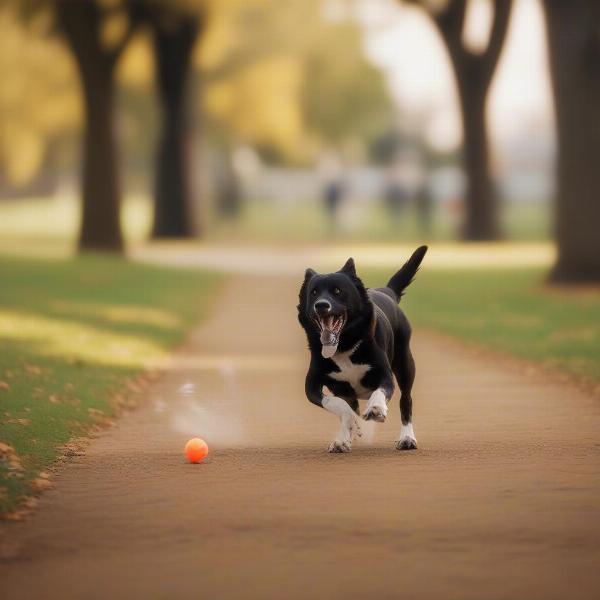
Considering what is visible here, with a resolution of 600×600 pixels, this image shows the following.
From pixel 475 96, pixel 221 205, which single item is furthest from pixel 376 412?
pixel 221 205

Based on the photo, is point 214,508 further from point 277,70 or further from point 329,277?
point 277,70

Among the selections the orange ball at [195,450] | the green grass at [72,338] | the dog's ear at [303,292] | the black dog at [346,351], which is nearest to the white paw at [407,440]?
the black dog at [346,351]

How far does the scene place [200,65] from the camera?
60.1 meters

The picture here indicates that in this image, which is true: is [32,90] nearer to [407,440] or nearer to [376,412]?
[407,440]

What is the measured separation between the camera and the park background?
17703mm

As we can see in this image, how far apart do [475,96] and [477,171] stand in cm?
249

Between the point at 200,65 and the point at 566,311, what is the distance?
3867cm

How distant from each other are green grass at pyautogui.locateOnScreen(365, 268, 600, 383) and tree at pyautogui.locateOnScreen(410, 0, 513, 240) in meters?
13.0

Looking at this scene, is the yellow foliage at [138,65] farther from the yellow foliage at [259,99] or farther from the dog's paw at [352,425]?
the dog's paw at [352,425]

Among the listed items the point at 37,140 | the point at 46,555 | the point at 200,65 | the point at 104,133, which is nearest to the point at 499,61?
the point at 104,133

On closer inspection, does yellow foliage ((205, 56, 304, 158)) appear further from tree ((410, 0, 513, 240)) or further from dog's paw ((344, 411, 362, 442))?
dog's paw ((344, 411, 362, 442))

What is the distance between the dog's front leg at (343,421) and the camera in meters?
9.99

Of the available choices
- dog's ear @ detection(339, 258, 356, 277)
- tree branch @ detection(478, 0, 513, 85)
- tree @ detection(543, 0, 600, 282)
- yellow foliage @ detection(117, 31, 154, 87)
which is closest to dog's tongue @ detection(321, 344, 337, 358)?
dog's ear @ detection(339, 258, 356, 277)

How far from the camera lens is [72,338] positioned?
18.9 meters
